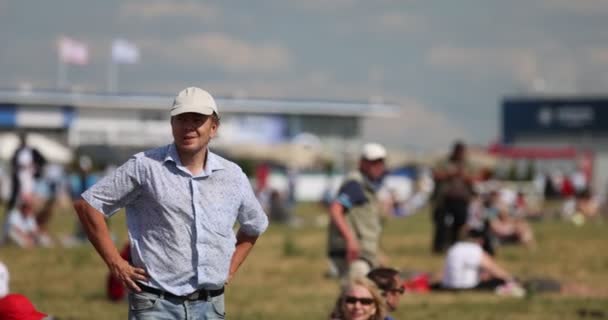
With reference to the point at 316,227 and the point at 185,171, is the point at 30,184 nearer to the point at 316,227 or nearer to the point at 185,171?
the point at 316,227

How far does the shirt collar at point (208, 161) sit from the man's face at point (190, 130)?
6cm

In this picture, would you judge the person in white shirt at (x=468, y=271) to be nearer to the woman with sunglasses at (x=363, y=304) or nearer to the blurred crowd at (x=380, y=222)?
the blurred crowd at (x=380, y=222)

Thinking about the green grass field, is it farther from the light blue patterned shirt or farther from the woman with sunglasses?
the light blue patterned shirt

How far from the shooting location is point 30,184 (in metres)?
22.8

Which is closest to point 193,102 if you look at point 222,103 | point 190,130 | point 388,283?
point 190,130

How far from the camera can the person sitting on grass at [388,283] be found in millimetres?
8469

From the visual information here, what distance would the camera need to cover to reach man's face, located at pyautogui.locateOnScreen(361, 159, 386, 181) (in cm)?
1174

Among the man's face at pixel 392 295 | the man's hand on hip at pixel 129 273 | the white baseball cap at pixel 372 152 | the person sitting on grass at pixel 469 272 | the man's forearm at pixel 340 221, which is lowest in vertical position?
the person sitting on grass at pixel 469 272

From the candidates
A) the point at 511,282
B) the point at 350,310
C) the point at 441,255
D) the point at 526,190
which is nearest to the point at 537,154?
the point at 526,190

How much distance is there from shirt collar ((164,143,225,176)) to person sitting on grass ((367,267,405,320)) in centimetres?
286

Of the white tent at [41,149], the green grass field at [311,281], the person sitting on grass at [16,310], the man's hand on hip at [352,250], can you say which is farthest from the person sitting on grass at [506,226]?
the white tent at [41,149]

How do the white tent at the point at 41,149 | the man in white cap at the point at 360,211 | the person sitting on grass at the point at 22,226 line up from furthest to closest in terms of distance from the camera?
the white tent at the point at 41,149
the person sitting on grass at the point at 22,226
the man in white cap at the point at 360,211

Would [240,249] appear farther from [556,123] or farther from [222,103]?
[556,123]

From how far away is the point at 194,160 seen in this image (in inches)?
221
